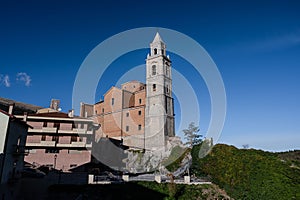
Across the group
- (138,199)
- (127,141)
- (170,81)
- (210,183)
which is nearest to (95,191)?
(138,199)

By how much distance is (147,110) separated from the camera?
43812 millimetres

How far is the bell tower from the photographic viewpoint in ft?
135

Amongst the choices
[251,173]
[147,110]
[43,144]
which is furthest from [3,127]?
[147,110]

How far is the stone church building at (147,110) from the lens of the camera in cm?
4184

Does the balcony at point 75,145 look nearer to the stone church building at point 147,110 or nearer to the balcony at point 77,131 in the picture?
the balcony at point 77,131

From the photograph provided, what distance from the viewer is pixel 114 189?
834 inches

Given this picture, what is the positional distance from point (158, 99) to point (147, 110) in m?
3.13

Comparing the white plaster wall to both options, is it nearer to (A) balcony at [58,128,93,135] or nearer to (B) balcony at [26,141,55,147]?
(B) balcony at [26,141,55,147]

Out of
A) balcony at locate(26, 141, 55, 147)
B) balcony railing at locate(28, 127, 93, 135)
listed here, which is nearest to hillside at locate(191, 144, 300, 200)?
balcony railing at locate(28, 127, 93, 135)

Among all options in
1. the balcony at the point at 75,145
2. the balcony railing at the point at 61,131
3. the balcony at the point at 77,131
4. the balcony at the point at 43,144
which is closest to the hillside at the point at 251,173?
the balcony at the point at 75,145

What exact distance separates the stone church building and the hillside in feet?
51.8

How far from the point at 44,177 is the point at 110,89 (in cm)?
2832

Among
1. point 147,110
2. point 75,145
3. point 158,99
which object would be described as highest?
point 158,99

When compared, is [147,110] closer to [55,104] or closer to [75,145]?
[75,145]
